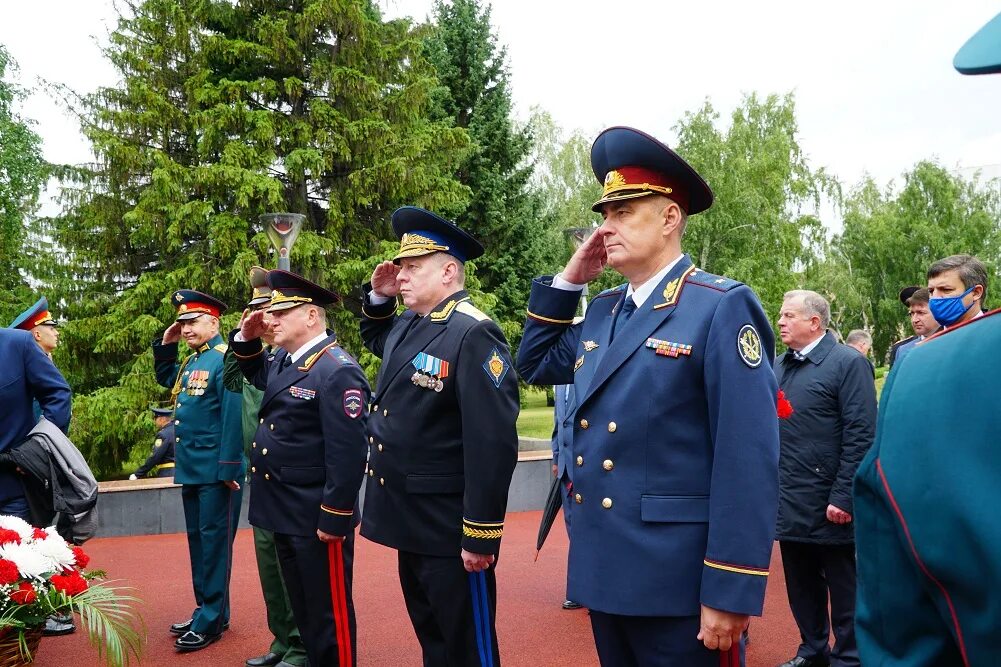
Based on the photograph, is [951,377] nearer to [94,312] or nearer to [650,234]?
[650,234]

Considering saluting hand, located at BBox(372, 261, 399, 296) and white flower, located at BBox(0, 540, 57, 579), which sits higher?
saluting hand, located at BBox(372, 261, 399, 296)

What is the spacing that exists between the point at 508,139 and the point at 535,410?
35.8 ft

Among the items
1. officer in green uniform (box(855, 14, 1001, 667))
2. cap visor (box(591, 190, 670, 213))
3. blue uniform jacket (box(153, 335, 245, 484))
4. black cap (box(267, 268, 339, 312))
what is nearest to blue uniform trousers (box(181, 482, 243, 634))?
blue uniform jacket (box(153, 335, 245, 484))

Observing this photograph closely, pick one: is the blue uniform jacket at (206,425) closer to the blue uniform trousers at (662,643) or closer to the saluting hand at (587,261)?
the saluting hand at (587,261)

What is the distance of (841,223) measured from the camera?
4378 centimetres

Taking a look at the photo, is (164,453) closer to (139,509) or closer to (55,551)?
(139,509)

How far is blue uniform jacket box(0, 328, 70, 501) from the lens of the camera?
4715 mm

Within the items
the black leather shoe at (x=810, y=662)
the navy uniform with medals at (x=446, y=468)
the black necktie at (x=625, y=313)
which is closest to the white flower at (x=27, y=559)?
the navy uniform with medals at (x=446, y=468)

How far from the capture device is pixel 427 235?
3.98 meters

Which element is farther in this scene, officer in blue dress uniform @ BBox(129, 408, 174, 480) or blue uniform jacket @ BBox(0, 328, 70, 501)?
officer in blue dress uniform @ BBox(129, 408, 174, 480)

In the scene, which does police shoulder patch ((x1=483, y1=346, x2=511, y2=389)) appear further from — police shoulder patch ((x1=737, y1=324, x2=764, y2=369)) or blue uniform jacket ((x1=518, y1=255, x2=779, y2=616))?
police shoulder patch ((x1=737, y1=324, x2=764, y2=369))

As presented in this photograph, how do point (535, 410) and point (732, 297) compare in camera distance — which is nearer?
point (732, 297)

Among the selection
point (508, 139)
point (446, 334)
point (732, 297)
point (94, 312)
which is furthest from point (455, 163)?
point (732, 297)

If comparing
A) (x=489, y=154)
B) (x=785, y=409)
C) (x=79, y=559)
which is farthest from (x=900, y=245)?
(x=79, y=559)
